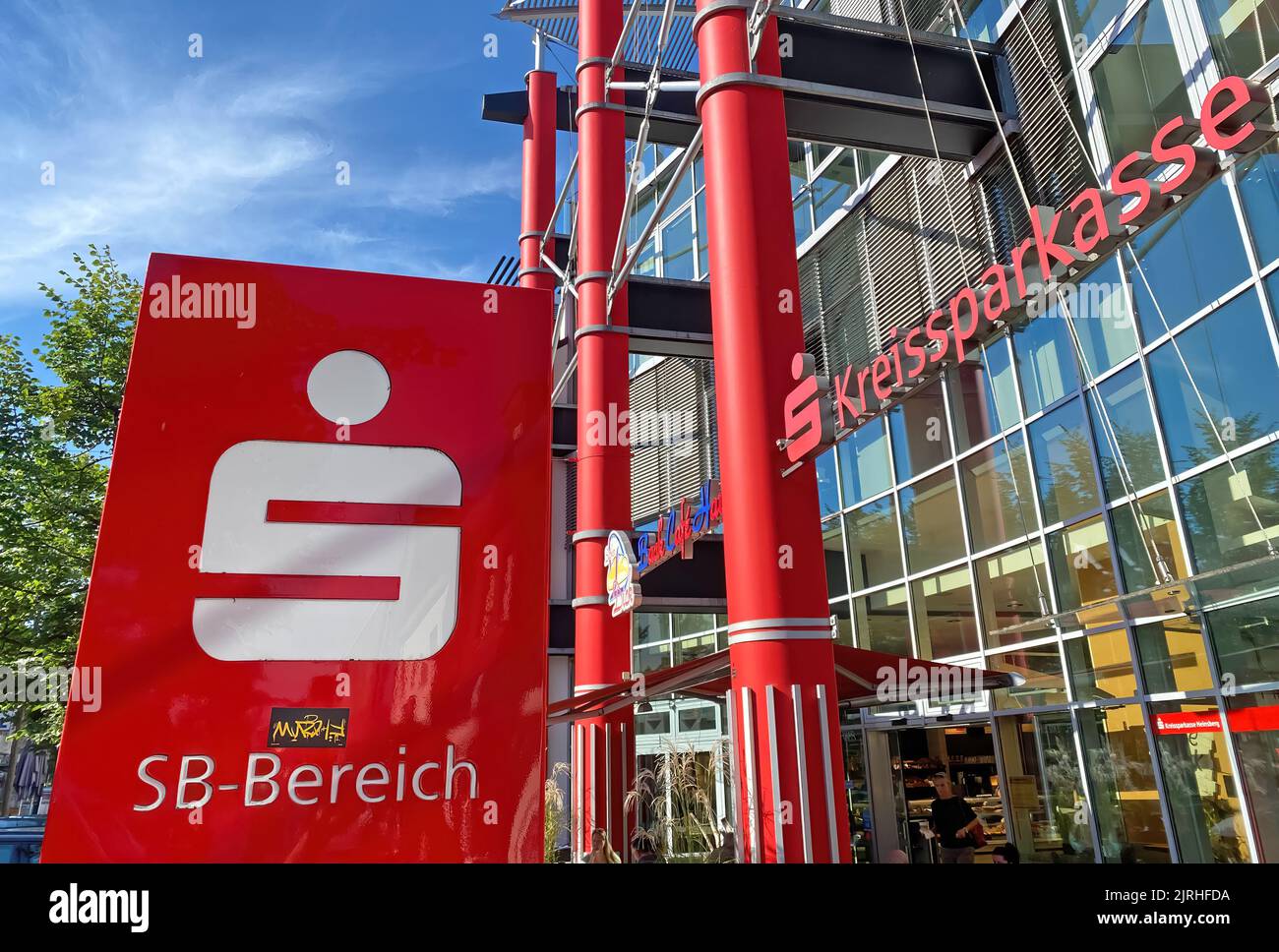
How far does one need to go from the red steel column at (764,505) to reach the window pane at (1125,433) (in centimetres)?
381

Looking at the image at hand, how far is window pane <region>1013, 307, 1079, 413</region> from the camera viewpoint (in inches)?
388

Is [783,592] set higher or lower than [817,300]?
lower

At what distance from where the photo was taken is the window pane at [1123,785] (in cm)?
836

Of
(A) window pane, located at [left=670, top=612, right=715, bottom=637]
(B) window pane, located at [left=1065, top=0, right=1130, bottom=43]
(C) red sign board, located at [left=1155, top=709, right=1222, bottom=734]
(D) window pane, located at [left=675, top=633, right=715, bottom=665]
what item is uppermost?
(B) window pane, located at [left=1065, top=0, right=1130, bottom=43]

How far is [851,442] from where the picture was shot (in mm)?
14312

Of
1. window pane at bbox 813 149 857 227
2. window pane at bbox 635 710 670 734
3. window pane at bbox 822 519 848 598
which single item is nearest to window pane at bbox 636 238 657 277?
window pane at bbox 813 149 857 227

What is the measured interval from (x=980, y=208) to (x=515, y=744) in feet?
38.9

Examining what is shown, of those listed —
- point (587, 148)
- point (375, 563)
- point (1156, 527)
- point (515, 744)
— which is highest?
point (587, 148)

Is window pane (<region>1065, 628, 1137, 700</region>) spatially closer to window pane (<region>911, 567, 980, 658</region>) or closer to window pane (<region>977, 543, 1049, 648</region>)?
window pane (<region>977, 543, 1049, 648</region>)

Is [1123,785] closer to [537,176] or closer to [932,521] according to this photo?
[932,521]

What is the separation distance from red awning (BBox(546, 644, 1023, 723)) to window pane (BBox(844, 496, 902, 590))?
2797 mm
